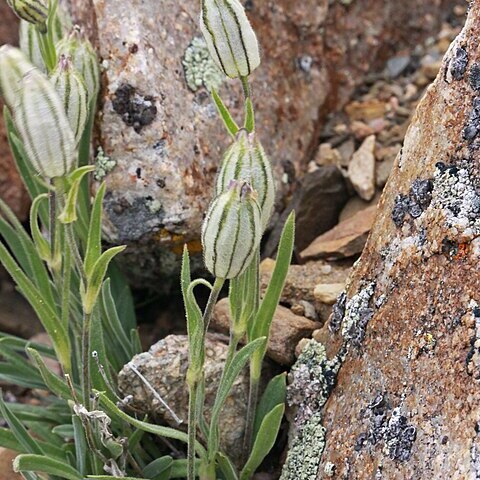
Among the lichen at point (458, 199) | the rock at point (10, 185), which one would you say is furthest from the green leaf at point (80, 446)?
the rock at point (10, 185)

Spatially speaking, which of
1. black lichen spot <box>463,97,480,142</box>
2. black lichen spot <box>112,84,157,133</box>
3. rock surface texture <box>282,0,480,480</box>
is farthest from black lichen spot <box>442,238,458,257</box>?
black lichen spot <box>112,84,157,133</box>

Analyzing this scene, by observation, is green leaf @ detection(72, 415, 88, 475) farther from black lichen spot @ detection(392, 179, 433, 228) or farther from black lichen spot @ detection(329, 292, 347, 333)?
black lichen spot @ detection(392, 179, 433, 228)

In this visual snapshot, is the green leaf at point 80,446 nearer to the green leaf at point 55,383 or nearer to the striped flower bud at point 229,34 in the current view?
the green leaf at point 55,383

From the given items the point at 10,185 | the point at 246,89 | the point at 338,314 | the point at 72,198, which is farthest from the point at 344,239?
the point at 10,185

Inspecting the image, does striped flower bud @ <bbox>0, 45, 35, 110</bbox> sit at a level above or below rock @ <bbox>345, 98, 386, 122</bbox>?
above

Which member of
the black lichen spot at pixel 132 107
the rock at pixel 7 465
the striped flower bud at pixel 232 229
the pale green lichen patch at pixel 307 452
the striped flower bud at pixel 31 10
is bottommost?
the pale green lichen patch at pixel 307 452

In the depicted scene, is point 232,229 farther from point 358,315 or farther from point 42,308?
point 42,308

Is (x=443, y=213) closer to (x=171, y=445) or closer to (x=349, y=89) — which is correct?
(x=171, y=445)

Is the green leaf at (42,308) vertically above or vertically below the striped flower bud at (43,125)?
below
